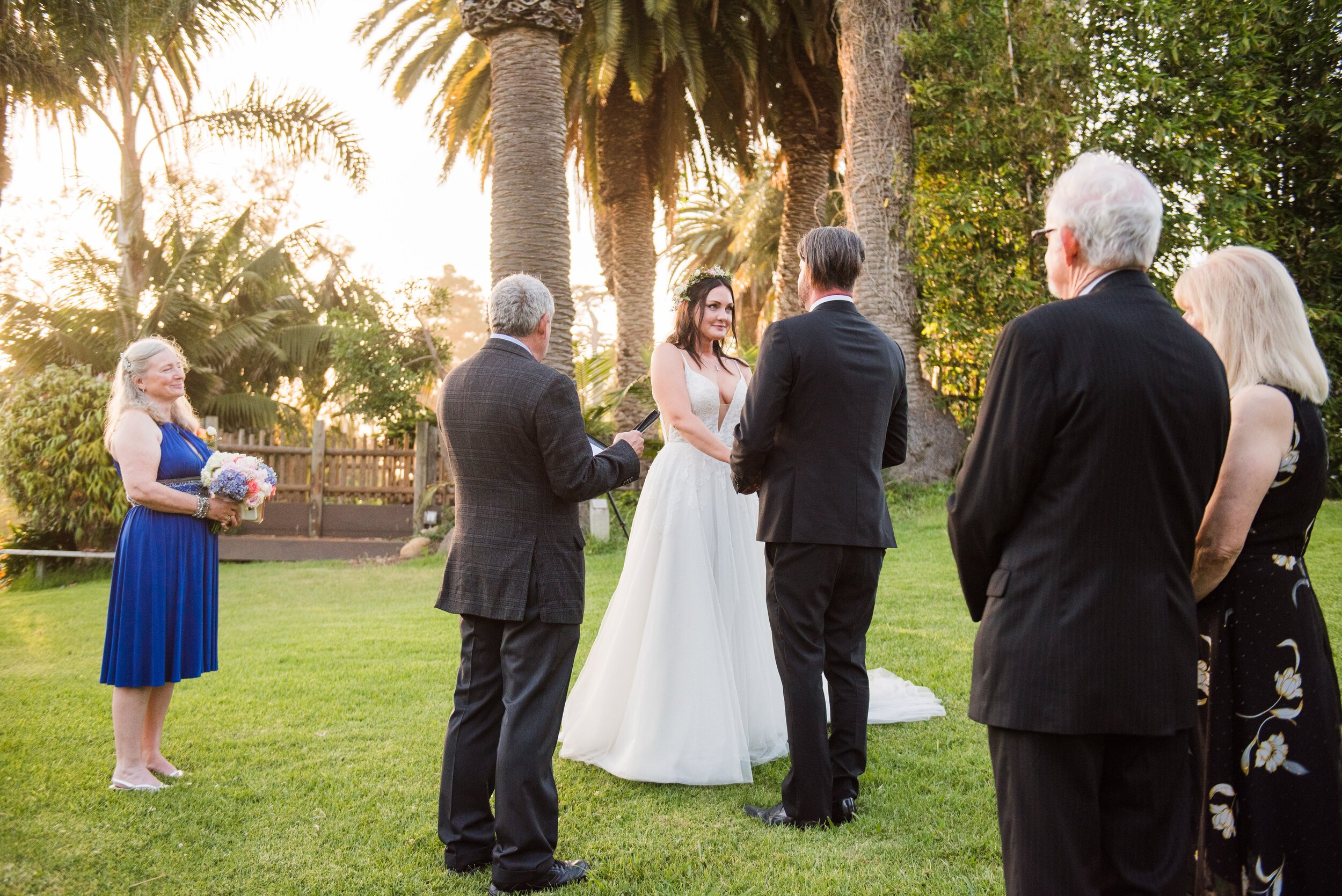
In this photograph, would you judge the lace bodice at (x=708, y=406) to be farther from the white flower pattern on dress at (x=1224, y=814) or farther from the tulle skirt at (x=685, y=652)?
the white flower pattern on dress at (x=1224, y=814)

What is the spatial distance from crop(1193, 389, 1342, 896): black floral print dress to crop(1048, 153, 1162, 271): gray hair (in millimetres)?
783

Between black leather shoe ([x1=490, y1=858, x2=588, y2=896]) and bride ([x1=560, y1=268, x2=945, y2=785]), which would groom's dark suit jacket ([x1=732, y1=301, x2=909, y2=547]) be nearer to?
bride ([x1=560, y1=268, x2=945, y2=785])

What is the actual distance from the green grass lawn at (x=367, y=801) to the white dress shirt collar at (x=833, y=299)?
2.10m

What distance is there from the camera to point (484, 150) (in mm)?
16891

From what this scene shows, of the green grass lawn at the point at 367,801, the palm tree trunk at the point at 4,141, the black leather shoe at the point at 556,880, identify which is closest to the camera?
the black leather shoe at the point at 556,880

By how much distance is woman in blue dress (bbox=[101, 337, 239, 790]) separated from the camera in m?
4.46

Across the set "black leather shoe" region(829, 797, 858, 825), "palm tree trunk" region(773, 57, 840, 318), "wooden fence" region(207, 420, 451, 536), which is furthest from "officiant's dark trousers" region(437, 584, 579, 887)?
"palm tree trunk" region(773, 57, 840, 318)

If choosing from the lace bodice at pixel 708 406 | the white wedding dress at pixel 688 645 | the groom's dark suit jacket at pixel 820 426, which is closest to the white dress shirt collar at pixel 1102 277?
the groom's dark suit jacket at pixel 820 426

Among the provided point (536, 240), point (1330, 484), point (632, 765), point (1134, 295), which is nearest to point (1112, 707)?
point (1134, 295)

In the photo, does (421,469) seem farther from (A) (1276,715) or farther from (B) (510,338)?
(A) (1276,715)

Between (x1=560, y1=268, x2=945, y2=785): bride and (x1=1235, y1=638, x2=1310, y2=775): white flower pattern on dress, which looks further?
(x1=560, y1=268, x2=945, y2=785): bride

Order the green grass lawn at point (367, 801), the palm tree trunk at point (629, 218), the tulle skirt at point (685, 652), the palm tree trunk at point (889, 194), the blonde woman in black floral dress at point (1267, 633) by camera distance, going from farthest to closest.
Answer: the palm tree trunk at point (629, 218)
the palm tree trunk at point (889, 194)
the tulle skirt at point (685, 652)
the green grass lawn at point (367, 801)
the blonde woman in black floral dress at point (1267, 633)

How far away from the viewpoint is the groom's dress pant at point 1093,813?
2.14m

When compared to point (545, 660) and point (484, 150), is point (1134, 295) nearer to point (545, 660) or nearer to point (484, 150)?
point (545, 660)
